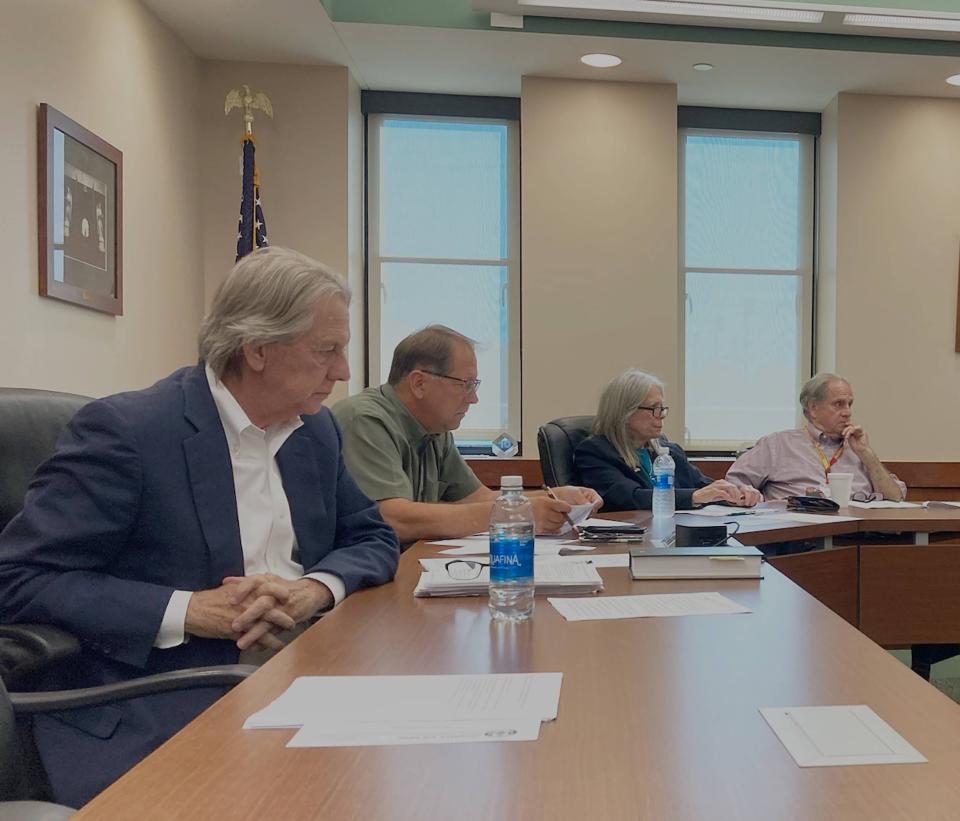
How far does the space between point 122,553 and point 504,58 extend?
3.63 m

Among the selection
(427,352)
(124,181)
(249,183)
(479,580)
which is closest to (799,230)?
(249,183)

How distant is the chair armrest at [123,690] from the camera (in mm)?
1105

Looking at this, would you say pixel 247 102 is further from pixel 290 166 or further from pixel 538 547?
pixel 538 547

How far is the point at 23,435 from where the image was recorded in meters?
1.64

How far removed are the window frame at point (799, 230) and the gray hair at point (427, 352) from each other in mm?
A: 2826

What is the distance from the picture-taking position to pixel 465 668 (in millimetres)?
1094

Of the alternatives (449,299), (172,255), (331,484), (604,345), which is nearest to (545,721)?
(331,484)

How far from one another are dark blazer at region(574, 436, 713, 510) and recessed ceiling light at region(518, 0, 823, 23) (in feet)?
6.25

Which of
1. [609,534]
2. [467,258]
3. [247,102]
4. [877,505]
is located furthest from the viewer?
[467,258]

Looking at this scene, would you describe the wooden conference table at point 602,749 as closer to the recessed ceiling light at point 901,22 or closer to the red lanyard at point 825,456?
the red lanyard at point 825,456

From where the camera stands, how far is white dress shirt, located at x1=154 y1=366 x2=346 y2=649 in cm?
150

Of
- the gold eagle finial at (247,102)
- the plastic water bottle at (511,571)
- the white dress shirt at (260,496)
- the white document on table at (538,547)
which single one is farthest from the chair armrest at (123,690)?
the gold eagle finial at (247,102)

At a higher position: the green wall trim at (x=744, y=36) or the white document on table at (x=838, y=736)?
the green wall trim at (x=744, y=36)

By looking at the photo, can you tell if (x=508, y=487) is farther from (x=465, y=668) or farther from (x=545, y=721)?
(x=545, y=721)
